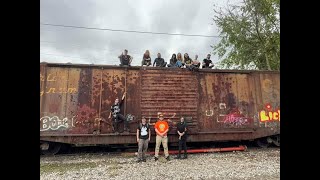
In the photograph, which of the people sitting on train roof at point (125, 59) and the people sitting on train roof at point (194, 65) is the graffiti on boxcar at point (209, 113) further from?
the people sitting on train roof at point (125, 59)

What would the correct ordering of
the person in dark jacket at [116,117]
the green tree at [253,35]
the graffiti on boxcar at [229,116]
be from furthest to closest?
1. the green tree at [253,35]
2. the graffiti on boxcar at [229,116]
3. the person in dark jacket at [116,117]

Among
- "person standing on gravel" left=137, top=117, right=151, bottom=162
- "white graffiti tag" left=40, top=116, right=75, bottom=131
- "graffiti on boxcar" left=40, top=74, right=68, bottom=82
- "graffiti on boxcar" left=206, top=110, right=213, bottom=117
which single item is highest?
"graffiti on boxcar" left=40, top=74, right=68, bottom=82

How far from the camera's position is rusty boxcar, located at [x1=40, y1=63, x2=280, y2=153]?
1109 centimetres

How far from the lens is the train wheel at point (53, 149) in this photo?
A: 11180 millimetres

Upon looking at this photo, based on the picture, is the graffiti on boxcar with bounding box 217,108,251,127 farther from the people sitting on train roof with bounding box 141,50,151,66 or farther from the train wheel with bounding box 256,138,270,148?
the people sitting on train roof with bounding box 141,50,151,66

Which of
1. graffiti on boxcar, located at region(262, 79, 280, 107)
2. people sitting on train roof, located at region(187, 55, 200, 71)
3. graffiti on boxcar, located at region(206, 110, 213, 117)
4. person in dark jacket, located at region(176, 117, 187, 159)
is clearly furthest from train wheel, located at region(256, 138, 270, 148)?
people sitting on train roof, located at region(187, 55, 200, 71)

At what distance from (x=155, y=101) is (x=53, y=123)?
4.26 meters

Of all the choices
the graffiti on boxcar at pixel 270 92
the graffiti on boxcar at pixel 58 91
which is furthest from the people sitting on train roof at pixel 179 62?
the graffiti on boxcar at pixel 58 91

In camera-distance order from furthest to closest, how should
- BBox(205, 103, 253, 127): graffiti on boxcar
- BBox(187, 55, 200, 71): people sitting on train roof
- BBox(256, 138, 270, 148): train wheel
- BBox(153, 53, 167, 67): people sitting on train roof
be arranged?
BBox(256, 138, 270, 148): train wheel < BBox(153, 53, 167, 67): people sitting on train roof < BBox(187, 55, 200, 71): people sitting on train roof < BBox(205, 103, 253, 127): graffiti on boxcar

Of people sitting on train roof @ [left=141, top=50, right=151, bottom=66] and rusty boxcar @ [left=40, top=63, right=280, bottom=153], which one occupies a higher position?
people sitting on train roof @ [left=141, top=50, right=151, bottom=66]

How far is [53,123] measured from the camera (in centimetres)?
1090

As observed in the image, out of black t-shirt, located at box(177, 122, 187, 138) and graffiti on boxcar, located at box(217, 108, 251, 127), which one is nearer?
black t-shirt, located at box(177, 122, 187, 138)

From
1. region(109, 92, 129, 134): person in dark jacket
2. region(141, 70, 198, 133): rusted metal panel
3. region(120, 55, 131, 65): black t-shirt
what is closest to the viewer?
region(109, 92, 129, 134): person in dark jacket
